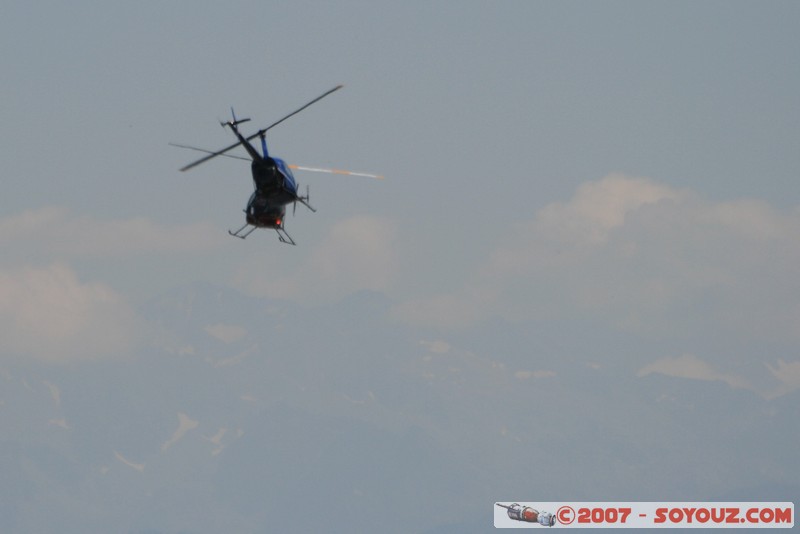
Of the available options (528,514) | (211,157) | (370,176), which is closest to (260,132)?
(211,157)

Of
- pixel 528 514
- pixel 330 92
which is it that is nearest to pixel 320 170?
pixel 330 92

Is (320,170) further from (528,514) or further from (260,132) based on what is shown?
(528,514)

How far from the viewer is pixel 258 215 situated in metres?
113

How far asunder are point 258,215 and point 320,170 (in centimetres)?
649

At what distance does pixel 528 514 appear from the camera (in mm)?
170375

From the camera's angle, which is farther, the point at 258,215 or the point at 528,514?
the point at 528,514

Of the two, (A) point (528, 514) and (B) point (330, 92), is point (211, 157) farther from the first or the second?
(A) point (528, 514)

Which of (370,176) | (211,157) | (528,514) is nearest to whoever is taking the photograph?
(370,176)

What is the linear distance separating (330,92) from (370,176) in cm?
630

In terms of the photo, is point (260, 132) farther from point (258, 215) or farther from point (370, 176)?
point (370, 176)

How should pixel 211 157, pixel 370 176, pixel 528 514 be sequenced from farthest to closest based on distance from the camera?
pixel 528 514
pixel 211 157
pixel 370 176

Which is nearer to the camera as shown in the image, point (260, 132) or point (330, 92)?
point (330, 92)

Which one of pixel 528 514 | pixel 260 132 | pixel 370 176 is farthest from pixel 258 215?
pixel 528 514

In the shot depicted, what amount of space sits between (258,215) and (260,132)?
5.44 metres
